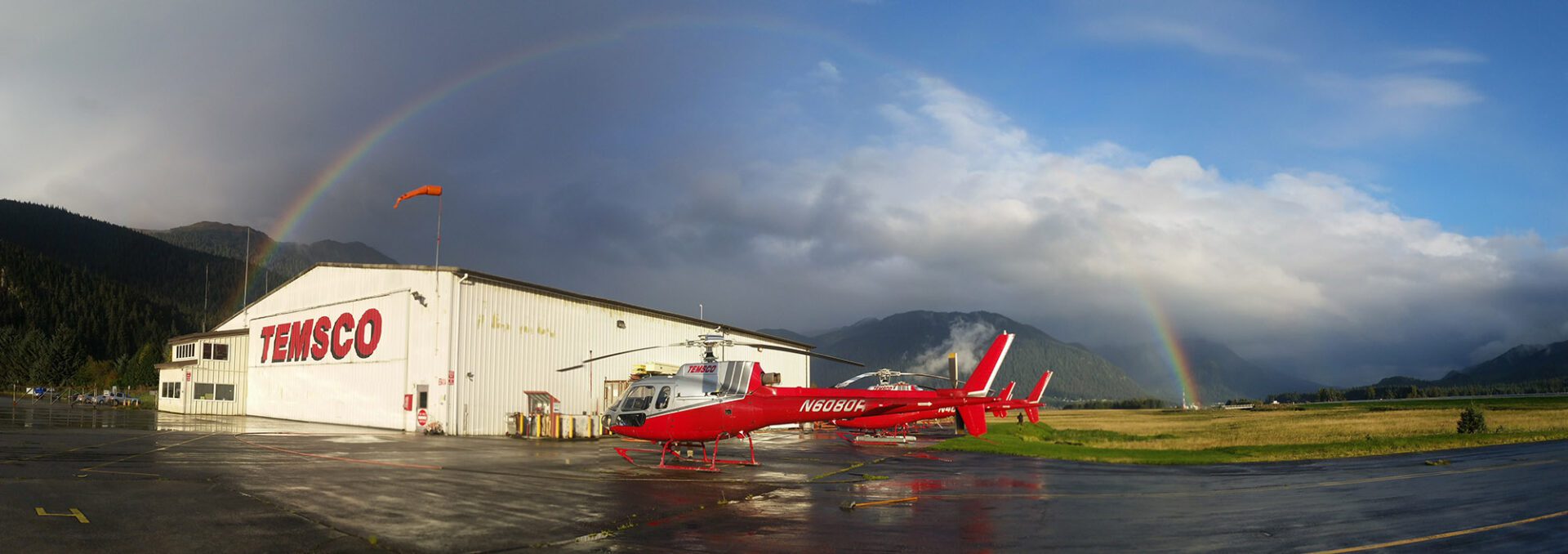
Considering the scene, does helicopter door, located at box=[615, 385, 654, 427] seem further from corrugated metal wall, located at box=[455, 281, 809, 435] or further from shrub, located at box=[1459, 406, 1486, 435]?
shrub, located at box=[1459, 406, 1486, 435]

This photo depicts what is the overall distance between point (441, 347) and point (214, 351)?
35076 millimetres

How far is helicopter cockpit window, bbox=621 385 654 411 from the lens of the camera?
76.4 feet

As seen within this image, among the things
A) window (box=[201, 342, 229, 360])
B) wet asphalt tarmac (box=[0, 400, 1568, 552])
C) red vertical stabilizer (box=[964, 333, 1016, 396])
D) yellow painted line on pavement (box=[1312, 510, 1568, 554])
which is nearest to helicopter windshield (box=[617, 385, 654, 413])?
wet asphalt tarmac (box=[0, 400, 1568, 552])

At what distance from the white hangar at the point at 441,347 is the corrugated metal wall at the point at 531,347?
5 cm

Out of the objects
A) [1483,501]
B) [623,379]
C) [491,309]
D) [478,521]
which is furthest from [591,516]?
[623,379]

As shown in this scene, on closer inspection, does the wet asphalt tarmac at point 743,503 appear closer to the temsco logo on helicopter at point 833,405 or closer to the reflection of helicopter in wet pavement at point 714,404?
the reflection of helicopter in wet pavement at point 714,404

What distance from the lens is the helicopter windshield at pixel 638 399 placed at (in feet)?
76.3

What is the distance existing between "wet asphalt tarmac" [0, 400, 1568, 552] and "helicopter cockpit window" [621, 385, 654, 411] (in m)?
1.64

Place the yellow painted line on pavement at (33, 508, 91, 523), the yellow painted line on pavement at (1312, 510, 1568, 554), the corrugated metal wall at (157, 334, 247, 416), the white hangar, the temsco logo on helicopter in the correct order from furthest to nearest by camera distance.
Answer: the corrugated metal wall at (157, 334, 247, 416)
the white hangar
the temsco logo on helicopter
the yellow painted line on pavement at (33, 508, 91, 523)
the yellow painted line on pavement at (1312, 510, 1568, 554)

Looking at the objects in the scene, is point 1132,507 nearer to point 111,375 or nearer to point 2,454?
point 2,454

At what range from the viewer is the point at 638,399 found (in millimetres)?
23500

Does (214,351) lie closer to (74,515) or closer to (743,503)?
(74,515)

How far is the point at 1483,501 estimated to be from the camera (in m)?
15.4

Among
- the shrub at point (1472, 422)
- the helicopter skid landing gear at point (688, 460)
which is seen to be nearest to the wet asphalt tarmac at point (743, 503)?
the helicopter skid landing gear at point (688, 460)
